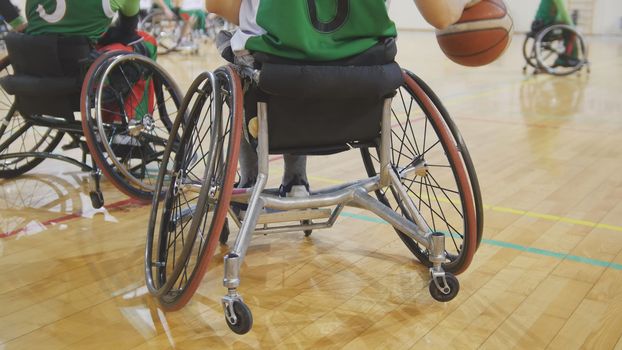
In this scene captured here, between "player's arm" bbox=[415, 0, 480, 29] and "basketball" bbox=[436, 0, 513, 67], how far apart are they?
11 cm

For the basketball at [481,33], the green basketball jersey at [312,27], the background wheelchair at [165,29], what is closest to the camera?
the green basketball jersey at [312,27]

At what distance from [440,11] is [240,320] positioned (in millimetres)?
973

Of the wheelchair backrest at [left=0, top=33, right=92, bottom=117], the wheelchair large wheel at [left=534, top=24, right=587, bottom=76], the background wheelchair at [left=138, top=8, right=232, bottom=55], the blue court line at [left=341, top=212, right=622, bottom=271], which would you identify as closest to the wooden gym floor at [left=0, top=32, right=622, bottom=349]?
the blue court line at [left=341, top=212, right=622, bottom=271]

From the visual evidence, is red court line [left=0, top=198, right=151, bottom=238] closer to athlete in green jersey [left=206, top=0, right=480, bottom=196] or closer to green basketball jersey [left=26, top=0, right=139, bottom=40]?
green basketball jersey [left=26, top=0, right=139, bottom=40]

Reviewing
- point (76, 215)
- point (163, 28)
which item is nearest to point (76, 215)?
point (76, 215)

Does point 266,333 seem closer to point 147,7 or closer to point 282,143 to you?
point 282,143

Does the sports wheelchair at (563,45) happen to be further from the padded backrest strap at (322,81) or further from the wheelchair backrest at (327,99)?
the padded backrest strap at (322,81)

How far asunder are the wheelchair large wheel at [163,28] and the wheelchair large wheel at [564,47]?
5337mm

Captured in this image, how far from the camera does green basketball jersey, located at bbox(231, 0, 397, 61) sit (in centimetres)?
195

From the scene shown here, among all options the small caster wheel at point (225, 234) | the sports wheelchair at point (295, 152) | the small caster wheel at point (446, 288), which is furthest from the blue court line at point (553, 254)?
the small caster wheel at point (225, 234)

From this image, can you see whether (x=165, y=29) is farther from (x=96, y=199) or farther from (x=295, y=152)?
(x=295, y=152)

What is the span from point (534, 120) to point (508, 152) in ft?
3.99

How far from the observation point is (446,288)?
2.14 metres

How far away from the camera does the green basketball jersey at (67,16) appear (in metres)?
3.05
